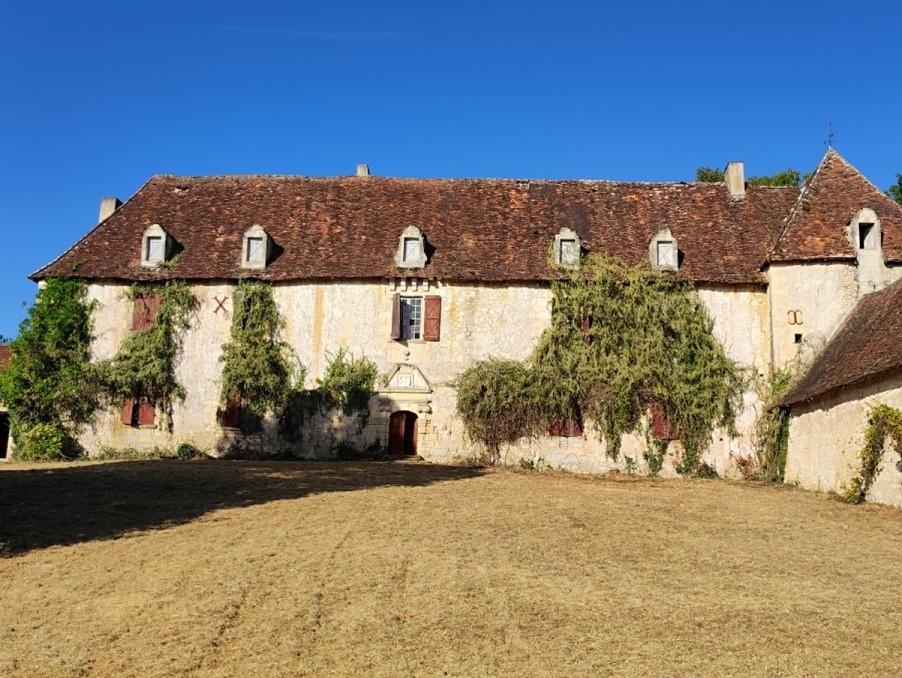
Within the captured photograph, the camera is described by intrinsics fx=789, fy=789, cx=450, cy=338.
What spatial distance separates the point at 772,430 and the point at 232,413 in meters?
14.0

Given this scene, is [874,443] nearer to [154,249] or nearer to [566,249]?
[566,249]

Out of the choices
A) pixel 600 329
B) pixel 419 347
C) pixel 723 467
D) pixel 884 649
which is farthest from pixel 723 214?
pixel 884 649

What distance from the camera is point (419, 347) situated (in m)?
21.2

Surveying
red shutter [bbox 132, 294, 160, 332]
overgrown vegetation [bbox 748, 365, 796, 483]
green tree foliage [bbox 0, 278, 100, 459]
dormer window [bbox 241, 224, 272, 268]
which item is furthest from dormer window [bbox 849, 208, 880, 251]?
green tree foliage [bbox 0, 278, 100, 459]

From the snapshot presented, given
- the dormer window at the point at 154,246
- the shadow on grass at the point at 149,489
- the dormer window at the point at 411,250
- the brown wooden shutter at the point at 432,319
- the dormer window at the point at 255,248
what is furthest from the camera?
the dormer window at the point at 154,246

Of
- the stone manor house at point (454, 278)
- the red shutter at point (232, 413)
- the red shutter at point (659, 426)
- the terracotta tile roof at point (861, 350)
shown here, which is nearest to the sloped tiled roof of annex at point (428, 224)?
the stone manor house at point (454, 278)

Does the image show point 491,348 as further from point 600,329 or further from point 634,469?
point 634,469

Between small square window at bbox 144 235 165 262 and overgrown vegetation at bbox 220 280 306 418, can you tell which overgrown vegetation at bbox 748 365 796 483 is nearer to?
overgrown vegetation at bbox 220 280 306 418

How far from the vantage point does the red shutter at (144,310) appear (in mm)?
21734

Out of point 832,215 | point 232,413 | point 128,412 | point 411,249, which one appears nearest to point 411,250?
point 411,249

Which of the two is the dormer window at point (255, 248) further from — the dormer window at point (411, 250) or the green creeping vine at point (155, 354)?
the dormer window at point (411, 250)

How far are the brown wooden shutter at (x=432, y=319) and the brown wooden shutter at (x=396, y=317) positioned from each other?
70cm

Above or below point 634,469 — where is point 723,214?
above

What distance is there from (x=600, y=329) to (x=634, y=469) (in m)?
3.71
